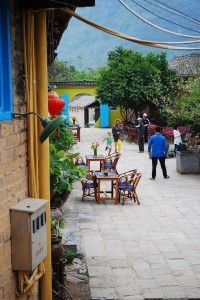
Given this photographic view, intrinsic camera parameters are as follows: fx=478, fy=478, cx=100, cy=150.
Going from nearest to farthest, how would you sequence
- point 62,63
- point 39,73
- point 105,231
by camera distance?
1. point 39,73
2. point 105,231
3. point 62,63

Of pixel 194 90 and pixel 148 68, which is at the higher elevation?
pixel 148 68

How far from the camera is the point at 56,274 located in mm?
6152

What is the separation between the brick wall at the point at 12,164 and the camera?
3979 millimetres

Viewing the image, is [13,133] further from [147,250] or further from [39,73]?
[147,250]

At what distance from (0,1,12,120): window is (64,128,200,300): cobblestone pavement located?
3.42 meters

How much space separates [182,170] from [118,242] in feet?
25.8

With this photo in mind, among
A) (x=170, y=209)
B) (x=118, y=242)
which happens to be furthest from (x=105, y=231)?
(x=170, y=209)

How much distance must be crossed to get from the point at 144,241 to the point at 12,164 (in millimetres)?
5317

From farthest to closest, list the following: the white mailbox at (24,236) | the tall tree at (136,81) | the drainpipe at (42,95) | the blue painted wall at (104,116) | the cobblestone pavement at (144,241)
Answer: the blue painted wall at (104,116)
the tall tree at (136,81)
the cobblestone pavement at (144,241)
the drainpipe at (42,95)
the white mailbox at (24,236)

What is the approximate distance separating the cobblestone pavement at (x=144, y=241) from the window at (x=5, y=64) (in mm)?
3423

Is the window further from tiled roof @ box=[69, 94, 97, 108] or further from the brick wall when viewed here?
tiled roof @ box=[69, 94, 97, 108]

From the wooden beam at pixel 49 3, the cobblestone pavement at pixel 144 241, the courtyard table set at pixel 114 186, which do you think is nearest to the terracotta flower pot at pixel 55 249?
the cobblestone pavement at pixel 144 241

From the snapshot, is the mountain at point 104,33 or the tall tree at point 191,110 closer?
the tall tree at point 191,110

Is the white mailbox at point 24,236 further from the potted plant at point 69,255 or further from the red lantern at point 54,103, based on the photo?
the red lantern at point 54,103
